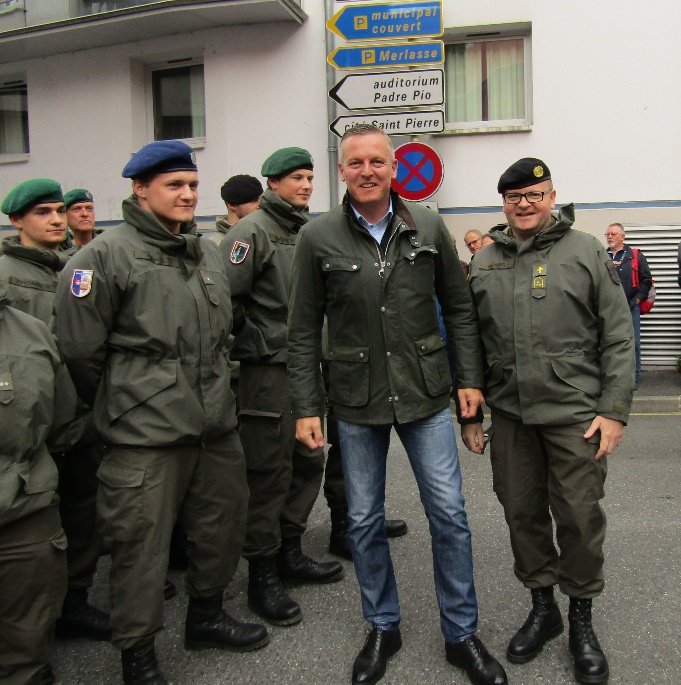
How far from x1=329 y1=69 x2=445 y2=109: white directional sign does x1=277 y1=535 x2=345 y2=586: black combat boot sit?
6851 millimetres

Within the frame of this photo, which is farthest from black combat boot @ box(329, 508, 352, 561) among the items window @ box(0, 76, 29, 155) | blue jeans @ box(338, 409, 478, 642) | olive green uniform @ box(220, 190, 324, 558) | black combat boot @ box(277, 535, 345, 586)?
window @ box(0, 76, 29, 155)

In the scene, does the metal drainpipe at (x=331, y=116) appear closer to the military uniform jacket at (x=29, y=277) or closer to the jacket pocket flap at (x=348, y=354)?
the military uniform jacket at (x=29, y=277)

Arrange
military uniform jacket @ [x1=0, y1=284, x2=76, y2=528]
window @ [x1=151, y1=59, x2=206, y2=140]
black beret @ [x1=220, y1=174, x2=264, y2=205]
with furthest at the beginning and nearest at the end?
window @ [x1=151, y1=59, x2=206, y2=140]
black beret @ [x1=220, y1=174, x2=264, y2=205]
military uniform jacket @ [x1=0, y1=284, x2=76, y2=528]

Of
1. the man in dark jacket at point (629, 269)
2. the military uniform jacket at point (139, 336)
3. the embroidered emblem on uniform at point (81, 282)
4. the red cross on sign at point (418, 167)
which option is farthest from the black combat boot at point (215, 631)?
the man in dark jacket at point (629, 269)

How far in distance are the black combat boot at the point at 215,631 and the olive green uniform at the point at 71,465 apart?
580 mm

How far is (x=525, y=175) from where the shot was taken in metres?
3.13

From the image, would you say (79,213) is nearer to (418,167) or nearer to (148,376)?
(148,376)

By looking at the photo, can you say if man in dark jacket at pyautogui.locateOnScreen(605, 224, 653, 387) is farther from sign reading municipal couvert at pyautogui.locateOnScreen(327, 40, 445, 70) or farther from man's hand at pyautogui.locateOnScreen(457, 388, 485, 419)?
man's hand at pyautogui.locateOnScreen(457, 388, 485, 419)

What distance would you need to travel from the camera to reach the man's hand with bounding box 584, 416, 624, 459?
3.04 metres

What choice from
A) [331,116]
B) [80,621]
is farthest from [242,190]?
[331,116]

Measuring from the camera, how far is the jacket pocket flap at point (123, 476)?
9.84 feet

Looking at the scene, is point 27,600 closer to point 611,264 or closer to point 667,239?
point 611,264

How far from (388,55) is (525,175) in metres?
7.79

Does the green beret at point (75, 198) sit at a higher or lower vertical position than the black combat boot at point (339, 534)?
higher
